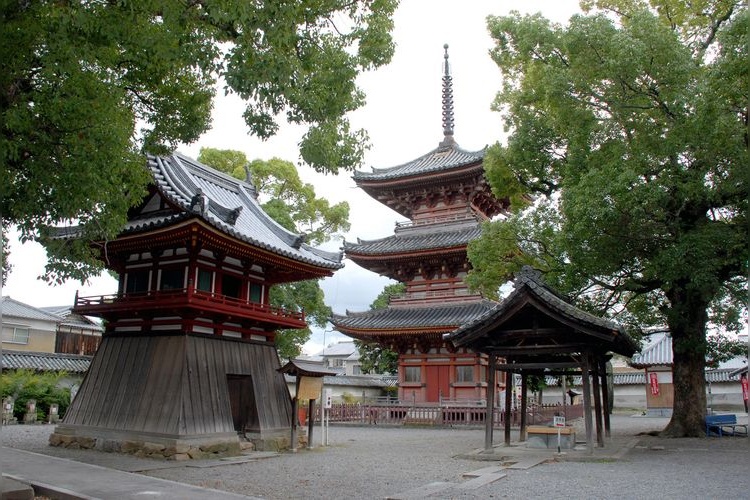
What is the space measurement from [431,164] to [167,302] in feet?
59.1

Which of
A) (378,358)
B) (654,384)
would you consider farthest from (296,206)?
(654,384)

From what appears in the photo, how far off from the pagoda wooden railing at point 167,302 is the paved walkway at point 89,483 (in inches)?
160

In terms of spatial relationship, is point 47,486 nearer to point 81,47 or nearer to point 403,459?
point 81,47

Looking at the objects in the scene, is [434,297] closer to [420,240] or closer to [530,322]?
[420,240]

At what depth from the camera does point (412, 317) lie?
87.7 feet

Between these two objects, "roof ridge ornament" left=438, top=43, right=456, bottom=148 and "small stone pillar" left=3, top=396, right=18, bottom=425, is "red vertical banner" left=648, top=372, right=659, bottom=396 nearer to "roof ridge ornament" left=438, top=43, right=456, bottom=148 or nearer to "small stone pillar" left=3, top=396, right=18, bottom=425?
"roof ridge ornament" left=438, top=43, right=456, bottom=148

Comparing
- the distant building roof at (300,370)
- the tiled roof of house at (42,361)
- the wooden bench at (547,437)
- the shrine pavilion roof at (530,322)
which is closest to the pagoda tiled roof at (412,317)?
the distant building roof at (300,370)

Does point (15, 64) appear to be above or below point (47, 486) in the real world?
above

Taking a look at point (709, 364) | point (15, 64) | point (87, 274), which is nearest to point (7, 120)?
point (15, 64)

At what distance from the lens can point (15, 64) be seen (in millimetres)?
7340

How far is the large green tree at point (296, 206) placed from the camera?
28.5 metres

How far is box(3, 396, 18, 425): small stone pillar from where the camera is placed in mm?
23337

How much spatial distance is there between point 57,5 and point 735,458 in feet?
48.3

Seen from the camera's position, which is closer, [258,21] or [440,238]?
[258,21]
